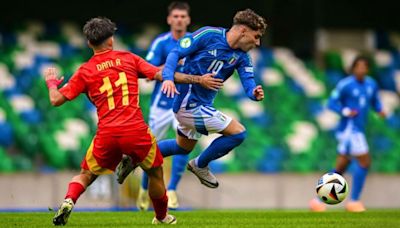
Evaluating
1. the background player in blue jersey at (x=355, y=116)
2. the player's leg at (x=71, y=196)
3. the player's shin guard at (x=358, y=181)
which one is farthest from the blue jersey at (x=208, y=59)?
the player's shin guard at (x=358, y=181)

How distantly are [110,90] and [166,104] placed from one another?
11.3 feet

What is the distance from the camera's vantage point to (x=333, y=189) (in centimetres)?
1008

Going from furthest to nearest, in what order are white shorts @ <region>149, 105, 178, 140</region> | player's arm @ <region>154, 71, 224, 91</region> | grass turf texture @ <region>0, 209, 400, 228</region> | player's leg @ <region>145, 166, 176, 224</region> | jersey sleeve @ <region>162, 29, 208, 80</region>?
white shorts @ <region>149, 105, 178, 140</region> < jersey sleeve @ <region>162, 29, 208, 80</region> < grass turf texture @ <region>0, 209, 400, 228</region> < player's arm @ <region>154, 71, 224, 91</region> < player's leg @ <region>145, 166, 176, 224</region>

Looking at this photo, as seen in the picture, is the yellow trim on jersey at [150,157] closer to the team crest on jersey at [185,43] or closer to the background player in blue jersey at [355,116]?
the team crest on jersey at [185,43]

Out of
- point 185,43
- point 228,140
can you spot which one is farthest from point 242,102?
point 185,43

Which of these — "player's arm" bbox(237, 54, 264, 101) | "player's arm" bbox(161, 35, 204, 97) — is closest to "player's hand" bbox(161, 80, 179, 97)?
"player's arm" bbox(161, 35, 204, 97)

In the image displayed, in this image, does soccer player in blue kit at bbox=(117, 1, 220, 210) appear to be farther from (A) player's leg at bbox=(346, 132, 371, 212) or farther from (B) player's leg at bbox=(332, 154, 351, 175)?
(A) player's leg at bbox=(346, 132, 371, 212)

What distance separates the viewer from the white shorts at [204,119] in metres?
9.38

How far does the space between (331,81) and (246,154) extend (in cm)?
408

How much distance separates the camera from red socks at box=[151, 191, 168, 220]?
8.71m

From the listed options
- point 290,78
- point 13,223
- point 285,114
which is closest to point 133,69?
point 13,223

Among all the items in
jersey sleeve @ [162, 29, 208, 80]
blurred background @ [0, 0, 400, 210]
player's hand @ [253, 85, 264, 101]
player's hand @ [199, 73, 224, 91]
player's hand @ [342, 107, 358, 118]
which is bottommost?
blurred background @ [0, 0, 400, 210]

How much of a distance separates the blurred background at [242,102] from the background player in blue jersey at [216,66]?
7126 millimetres

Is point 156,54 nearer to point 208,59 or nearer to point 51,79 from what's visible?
point 208,59
